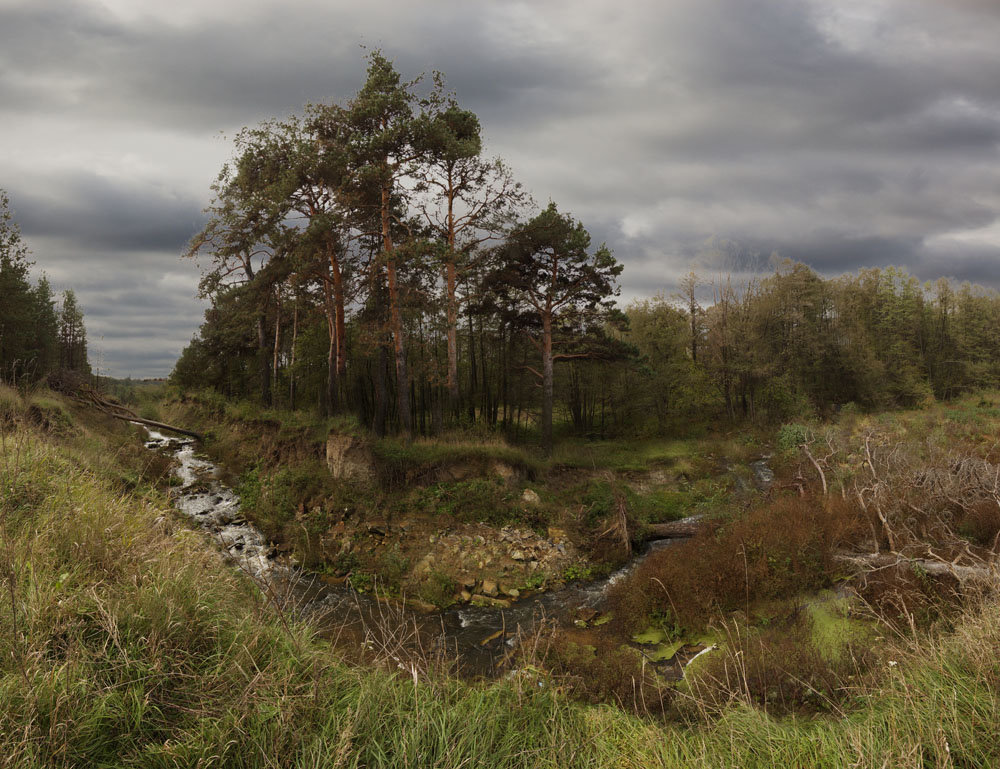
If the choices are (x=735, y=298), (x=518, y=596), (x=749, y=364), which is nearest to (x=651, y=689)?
(x=518, y=596)

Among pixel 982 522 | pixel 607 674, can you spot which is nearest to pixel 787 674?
pixel 607 674

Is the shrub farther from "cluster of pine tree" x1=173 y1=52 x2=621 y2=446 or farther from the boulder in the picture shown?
the boulder

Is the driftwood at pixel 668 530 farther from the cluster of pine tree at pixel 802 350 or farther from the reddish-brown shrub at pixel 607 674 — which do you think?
the cluster of pine tree at pixel 802 350

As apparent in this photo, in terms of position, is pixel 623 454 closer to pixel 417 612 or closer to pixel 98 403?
pixel 417 612

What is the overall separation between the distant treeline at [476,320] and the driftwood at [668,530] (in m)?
7.13

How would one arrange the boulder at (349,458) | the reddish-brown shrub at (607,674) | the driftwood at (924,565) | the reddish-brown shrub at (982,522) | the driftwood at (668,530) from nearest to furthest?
the reddish-brown shrub at (607,674), the driftwood at (924,565), the reddish-brown shrub at (982,522), the driftwood at (668,530), the boulder at (349,458)

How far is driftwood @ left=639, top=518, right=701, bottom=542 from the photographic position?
47.1 ft

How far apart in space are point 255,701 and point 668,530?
13.6m

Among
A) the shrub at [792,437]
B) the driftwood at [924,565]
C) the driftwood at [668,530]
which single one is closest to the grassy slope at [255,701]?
the driftwood at [924,565]

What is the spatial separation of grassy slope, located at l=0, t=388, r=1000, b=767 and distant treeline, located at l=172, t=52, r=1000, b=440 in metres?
14.0

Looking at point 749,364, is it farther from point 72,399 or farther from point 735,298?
point 72,399

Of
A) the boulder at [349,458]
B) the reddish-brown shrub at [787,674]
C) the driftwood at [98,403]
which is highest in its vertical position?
the driftwood at [98,403]

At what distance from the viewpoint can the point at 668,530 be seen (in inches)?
573

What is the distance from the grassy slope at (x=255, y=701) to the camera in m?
2.70
